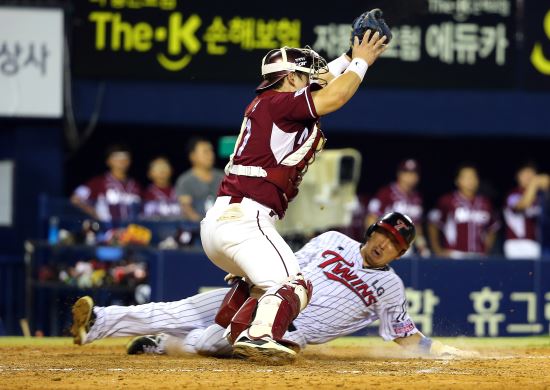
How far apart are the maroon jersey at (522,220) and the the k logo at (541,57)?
1.29 m

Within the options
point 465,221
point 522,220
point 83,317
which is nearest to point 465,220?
point 465,221

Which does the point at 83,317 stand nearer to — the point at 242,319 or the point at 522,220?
the point at 242,319

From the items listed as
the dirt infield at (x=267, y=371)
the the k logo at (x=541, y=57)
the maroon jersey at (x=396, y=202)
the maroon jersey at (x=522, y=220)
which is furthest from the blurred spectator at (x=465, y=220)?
the dirt infield at (x=267, y=371)

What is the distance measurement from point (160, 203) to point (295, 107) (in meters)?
5.80

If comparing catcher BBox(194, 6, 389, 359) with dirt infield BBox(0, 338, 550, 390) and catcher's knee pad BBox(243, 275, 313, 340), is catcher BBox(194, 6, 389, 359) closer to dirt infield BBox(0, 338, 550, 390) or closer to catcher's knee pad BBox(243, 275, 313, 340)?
catcher's knee pad BBox(243, 275, 313, 340)

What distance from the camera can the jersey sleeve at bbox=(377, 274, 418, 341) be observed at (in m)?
7.05

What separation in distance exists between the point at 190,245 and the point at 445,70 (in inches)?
121

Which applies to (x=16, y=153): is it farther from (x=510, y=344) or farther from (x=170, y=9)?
(x=510, y=344)

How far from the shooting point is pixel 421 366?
6.38m

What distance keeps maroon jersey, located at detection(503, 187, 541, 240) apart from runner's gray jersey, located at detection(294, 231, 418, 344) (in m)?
5.56

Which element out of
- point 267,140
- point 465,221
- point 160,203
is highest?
point 267,140

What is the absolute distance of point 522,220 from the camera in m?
12.5

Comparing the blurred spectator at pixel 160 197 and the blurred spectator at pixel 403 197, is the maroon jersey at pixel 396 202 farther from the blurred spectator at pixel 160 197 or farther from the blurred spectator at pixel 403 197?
the blurred spectator at pixel 160 197

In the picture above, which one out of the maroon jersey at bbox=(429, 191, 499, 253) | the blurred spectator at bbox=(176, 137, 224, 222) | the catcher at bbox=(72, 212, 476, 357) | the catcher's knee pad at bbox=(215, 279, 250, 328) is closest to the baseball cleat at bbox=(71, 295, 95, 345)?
the catcher at bbox=(72, 212, 476, 357)
